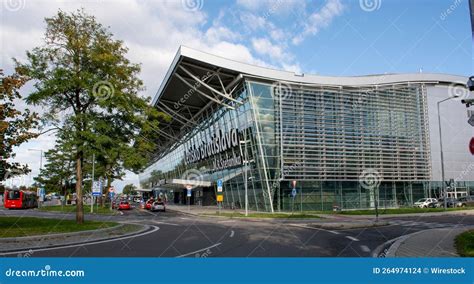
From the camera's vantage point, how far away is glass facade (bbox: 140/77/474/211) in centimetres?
3653

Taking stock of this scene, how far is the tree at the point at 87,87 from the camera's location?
19312mm

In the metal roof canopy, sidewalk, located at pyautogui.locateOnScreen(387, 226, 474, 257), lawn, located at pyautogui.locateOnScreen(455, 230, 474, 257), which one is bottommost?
sidewalk, located at pyautogui.locateOnScreen(387, 226, 474, 257)

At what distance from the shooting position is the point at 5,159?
16000 mm

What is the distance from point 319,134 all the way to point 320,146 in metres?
1.21

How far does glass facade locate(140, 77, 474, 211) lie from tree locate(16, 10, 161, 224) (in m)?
14.0

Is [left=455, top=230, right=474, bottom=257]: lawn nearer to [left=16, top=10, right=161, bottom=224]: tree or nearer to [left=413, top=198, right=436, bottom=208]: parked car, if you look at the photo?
[left=16, top=10, right=161, bottom=224]: tree

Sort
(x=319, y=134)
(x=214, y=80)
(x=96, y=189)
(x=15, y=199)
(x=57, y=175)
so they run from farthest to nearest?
(x=57, y=175) < (x=15, y=199) < (x=214, y=80) < (x=319, y=134) < (x=96, y=189)

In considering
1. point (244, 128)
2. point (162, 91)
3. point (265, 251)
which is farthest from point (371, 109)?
point (265, 251)

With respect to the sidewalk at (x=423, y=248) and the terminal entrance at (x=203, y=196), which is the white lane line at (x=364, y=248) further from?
the terminal entrance at (x=203, y=196)

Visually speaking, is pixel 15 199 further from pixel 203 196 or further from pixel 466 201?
pixel 466 201

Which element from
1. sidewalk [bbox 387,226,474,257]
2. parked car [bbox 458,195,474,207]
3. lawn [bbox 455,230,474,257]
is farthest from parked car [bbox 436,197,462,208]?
lawn [bbox 455,230,474,257]

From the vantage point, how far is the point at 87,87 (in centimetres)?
1911

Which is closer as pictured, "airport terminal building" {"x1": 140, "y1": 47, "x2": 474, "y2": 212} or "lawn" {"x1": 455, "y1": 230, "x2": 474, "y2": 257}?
"lawn" {"x1": 455, "y1": 230, "x2": 474, "y2": 257}

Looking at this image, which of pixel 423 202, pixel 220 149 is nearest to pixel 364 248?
pixel 220 149
